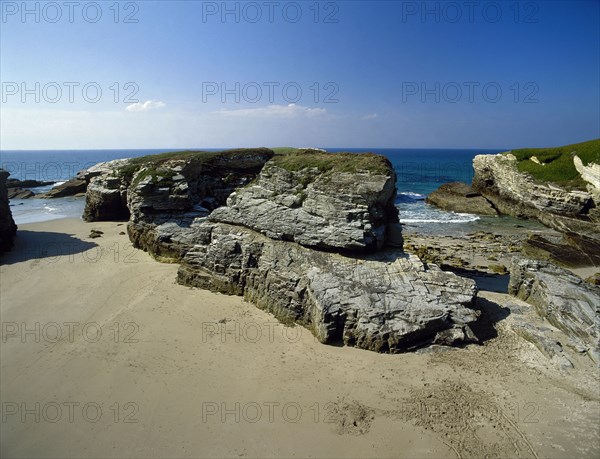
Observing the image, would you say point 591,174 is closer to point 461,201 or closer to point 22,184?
point 461,201

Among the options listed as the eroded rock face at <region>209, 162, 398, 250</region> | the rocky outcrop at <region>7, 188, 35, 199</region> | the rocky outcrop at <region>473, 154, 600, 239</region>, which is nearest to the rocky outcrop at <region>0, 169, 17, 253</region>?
the eroded rock face at <region>209, 162, 398, 250</region>

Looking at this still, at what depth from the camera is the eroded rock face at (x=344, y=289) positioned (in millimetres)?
13203

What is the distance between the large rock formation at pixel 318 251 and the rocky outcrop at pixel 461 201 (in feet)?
106

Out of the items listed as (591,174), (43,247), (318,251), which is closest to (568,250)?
(591,174)

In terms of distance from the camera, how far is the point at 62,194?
52.7 metres

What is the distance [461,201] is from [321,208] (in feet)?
124

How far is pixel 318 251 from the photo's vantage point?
16.5 metres

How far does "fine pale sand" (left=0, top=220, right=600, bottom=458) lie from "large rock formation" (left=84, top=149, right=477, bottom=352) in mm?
1010

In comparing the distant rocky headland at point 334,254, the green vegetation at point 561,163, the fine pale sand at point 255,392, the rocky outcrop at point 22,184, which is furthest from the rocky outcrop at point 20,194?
the green vegetation at point 561,163

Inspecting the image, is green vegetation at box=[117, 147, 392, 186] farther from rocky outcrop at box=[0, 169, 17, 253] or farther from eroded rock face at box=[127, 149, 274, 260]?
rocky outcrop at box=[0, 169, 17, 253]

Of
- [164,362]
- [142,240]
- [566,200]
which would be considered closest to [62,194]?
[142,240]

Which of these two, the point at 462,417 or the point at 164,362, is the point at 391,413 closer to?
the point at 462,417

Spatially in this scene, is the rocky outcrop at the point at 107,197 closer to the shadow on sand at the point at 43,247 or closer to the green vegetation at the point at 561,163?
the shadow on sand at the point at 43,247

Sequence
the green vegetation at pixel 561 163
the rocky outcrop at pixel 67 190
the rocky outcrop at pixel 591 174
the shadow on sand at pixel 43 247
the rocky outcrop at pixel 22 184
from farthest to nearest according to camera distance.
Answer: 1. the rocky outcrop at pixel 22 184
2. the rocky outcrop at pixel 67 190
3. the green vegetation at pixel 561 163
4. the rocky outcrop at pixel 591 174
5. the shadow on sand at pixel 43 247
